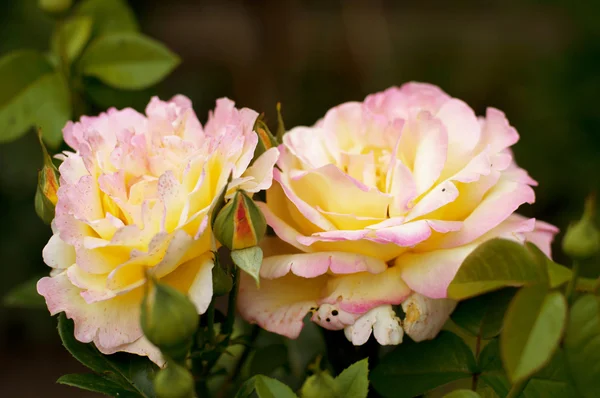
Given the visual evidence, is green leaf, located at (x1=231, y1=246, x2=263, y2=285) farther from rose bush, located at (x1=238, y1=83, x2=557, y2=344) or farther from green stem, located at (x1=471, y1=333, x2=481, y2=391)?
green stem, located at (x1=471, y1=333, x2=481, y2=391)

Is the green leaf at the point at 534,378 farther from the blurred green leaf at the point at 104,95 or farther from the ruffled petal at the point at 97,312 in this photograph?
the blurred green leaf at the point at 104,95

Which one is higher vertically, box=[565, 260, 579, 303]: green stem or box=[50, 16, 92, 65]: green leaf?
box=[565, 260, 579, 303]: green stem

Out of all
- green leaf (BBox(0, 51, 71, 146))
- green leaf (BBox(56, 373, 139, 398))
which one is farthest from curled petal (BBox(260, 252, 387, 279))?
green leaf (BBox(0, 51, 71, 146))

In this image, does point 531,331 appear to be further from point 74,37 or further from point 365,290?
point 74,37

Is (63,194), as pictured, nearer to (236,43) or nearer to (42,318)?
(42,318)

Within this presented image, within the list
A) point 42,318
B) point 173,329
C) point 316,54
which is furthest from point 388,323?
point 316,54

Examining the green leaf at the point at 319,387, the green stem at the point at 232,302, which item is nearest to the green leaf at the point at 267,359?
the green stem at the point at 232,302

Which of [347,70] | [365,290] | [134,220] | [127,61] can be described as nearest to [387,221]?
[365,290]
